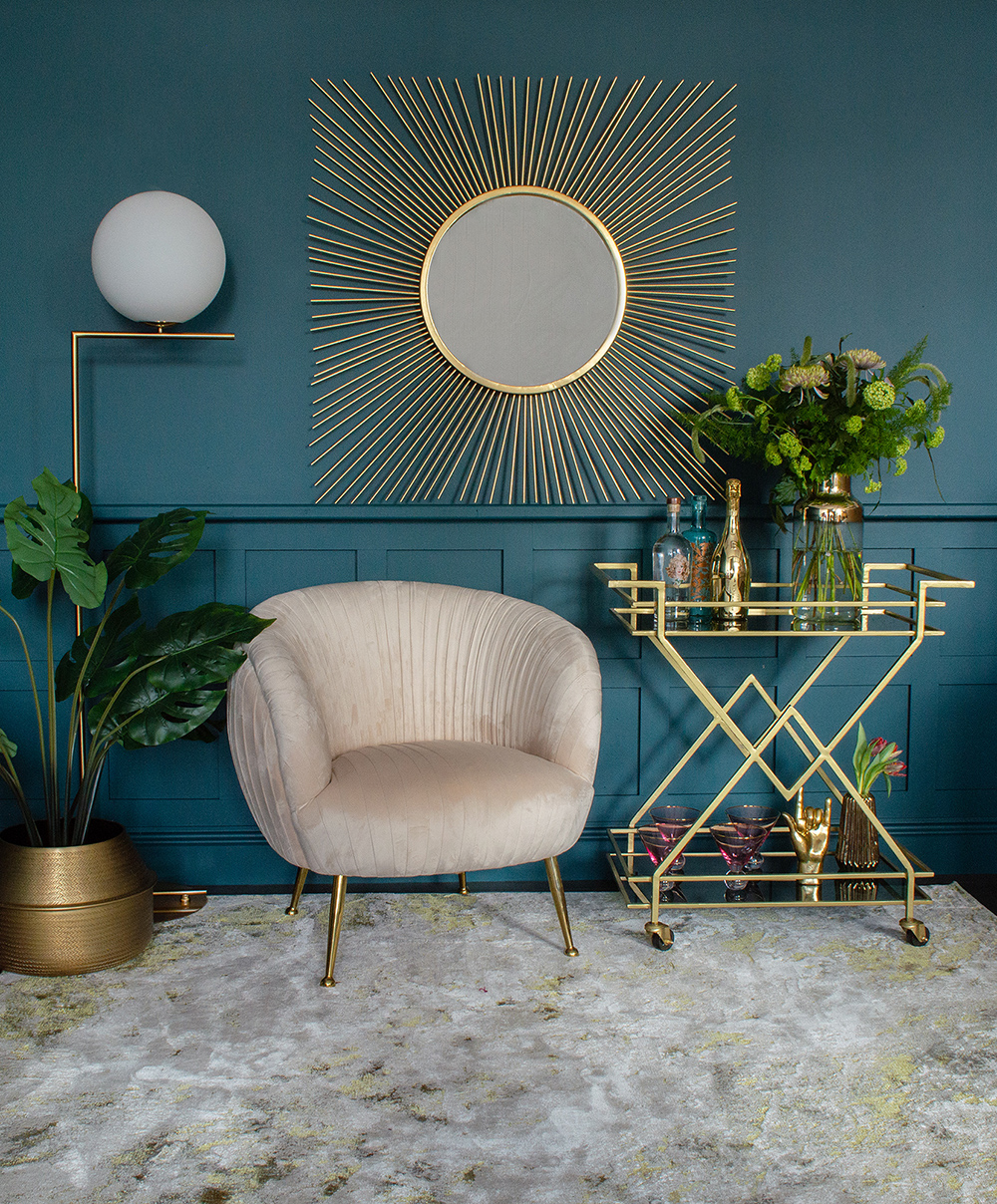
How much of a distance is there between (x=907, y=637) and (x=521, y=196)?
1.65 m

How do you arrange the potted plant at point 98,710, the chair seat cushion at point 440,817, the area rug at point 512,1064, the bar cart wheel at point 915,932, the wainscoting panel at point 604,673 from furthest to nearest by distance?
the wainscoting panel at point 604,673 < the bar cart wheel at point 915,932 < the potted plant at point 98,710 < the chair seat cushion at point 440,817 < the area rug at point 512,1064

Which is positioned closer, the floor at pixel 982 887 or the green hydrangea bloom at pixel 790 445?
the green hydrangea bloom at pixel 790 445

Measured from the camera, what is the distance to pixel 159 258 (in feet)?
7.98

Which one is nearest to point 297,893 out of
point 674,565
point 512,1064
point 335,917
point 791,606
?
point 335,917

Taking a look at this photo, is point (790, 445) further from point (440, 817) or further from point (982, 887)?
point (982, 887)

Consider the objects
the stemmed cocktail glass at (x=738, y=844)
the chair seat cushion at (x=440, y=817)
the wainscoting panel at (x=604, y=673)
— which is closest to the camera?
the chair seat cushion at (x=440, y=817)

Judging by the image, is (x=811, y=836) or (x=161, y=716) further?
(x=811, y=836)

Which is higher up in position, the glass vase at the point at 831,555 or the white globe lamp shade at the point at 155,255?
the white globe lamp shade at the point at 155,255

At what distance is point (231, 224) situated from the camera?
9.10 ft

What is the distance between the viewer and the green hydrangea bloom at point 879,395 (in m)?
2.34

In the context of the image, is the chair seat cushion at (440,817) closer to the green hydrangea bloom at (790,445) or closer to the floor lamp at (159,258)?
the green hydrangea bloom at (790,445)

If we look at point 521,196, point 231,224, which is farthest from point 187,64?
point 521,196

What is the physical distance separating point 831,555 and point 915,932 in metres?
0.93

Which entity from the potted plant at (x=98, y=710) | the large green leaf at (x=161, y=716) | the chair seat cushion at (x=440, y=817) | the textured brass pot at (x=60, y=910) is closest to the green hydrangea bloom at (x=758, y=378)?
the chair seat cushion at (x=440, y=817)
